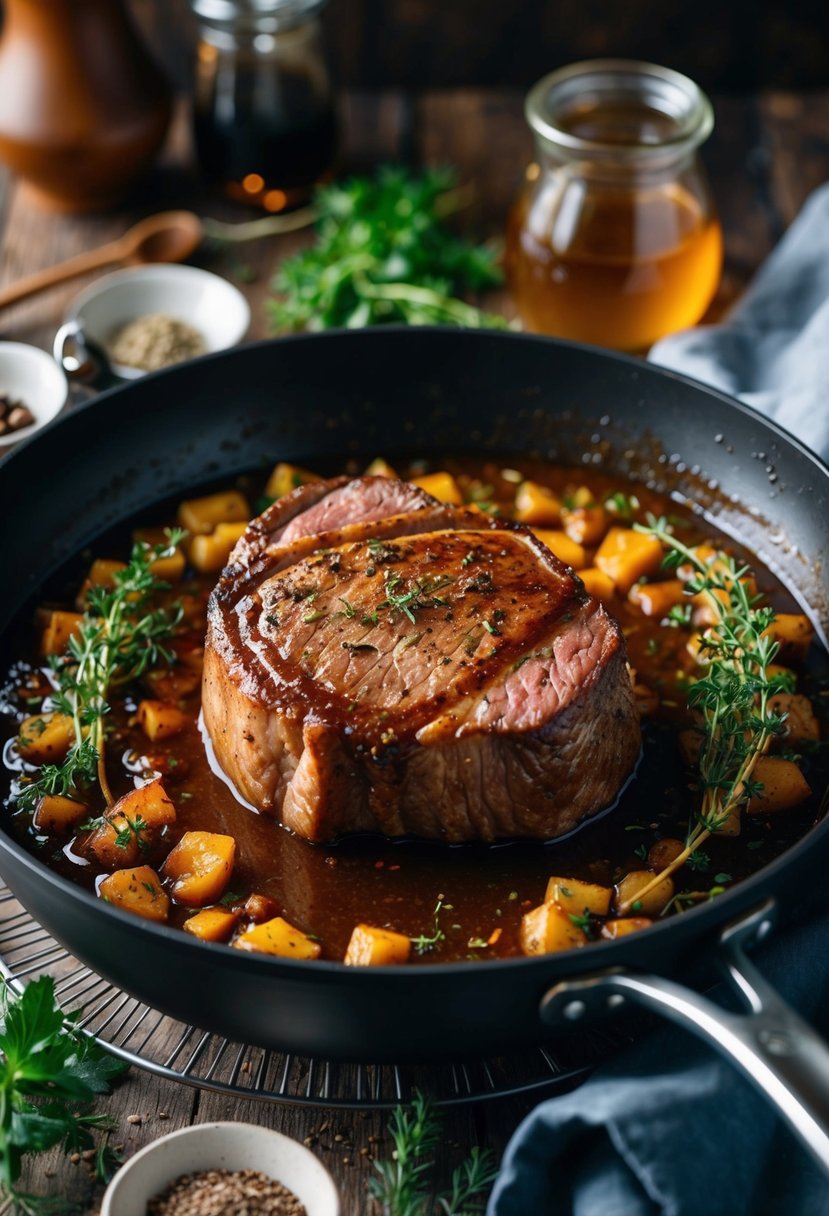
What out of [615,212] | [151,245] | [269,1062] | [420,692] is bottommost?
[151,245]

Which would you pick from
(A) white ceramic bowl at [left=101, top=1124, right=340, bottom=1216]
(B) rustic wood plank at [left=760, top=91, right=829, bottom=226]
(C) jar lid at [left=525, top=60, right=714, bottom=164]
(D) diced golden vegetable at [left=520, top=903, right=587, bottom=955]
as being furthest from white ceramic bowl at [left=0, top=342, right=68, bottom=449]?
(B) rustic wood plank at [left=760, top=91, right=829, bottom=226]

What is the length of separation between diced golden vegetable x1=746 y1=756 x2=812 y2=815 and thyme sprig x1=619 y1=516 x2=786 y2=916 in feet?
0.09

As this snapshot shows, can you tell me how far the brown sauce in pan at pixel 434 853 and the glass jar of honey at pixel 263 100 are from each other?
8.80 feet

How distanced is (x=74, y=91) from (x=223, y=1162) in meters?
3.99

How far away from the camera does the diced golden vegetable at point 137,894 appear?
109 inches

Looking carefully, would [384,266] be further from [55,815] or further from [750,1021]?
[750,1021]

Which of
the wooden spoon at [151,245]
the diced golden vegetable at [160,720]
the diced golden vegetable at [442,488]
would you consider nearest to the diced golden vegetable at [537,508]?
the diced golden vegetable at [442,488]

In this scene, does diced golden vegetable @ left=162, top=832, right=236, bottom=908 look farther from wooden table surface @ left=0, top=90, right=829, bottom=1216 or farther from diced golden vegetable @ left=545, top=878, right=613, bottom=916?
wooden table surface @ left=0, top=90, right=829, bottom=1216

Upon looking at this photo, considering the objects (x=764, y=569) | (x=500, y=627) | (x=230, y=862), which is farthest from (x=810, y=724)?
(x=230, y=862)

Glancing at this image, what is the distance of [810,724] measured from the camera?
323 centimetres

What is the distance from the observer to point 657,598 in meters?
3.57

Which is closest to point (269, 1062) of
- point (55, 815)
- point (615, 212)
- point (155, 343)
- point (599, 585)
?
point (55, 815)

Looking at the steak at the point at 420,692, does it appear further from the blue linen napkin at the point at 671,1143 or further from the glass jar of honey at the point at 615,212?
the glass jar of honey at the point at 615,212

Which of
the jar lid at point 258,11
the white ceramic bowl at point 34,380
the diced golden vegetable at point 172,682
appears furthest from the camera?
the jar lid at point 258,11
